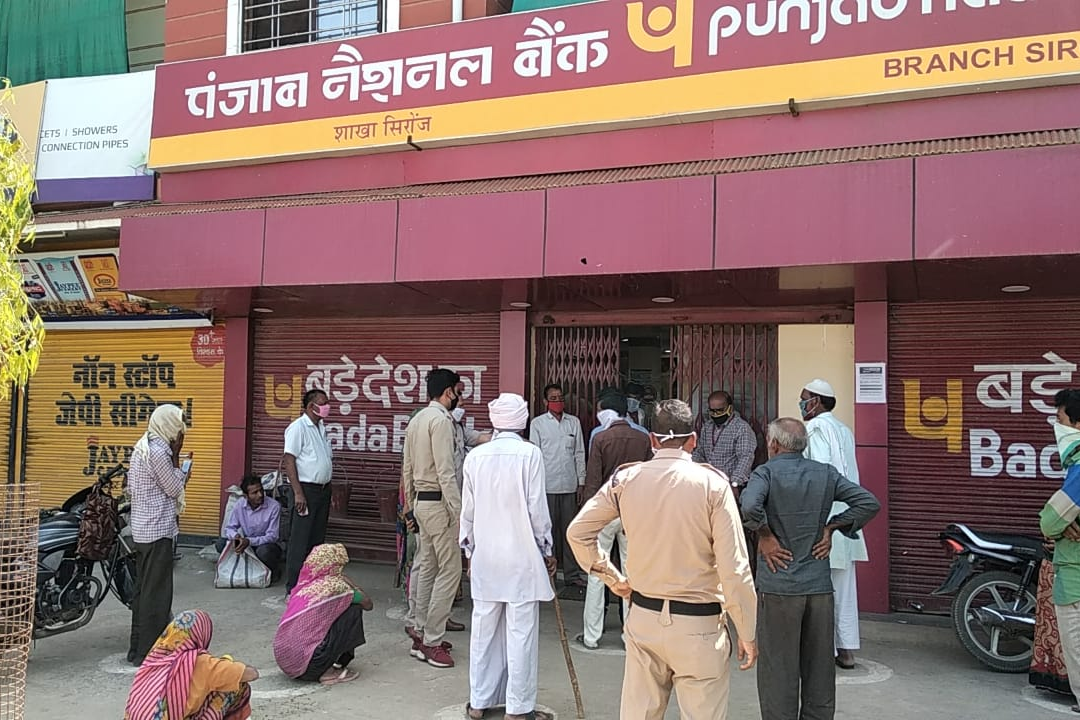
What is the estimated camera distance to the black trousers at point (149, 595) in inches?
211

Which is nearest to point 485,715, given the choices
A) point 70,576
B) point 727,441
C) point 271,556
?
point 70,576

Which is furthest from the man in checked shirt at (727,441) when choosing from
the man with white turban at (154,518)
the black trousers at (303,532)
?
the man with white turban at (154,518)

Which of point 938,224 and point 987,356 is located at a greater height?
point 938,224

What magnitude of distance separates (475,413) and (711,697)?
219 inches

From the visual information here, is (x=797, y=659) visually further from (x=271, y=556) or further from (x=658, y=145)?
(x=271, y=556)

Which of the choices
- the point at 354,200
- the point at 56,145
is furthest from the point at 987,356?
the point at 56,145

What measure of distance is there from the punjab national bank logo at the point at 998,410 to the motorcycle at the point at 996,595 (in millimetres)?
1229

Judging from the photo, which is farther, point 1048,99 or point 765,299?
point 765,299

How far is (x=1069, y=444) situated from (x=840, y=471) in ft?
4.05

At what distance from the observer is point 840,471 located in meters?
5.33

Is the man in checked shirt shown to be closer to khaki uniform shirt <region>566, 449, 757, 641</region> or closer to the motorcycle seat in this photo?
the motorcycle seat

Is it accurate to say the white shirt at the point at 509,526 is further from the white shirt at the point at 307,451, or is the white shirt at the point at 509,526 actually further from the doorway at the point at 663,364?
the doorway at the point at 663,364

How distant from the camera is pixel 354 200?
721 cm

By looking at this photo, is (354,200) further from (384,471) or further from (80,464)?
(80,464)
